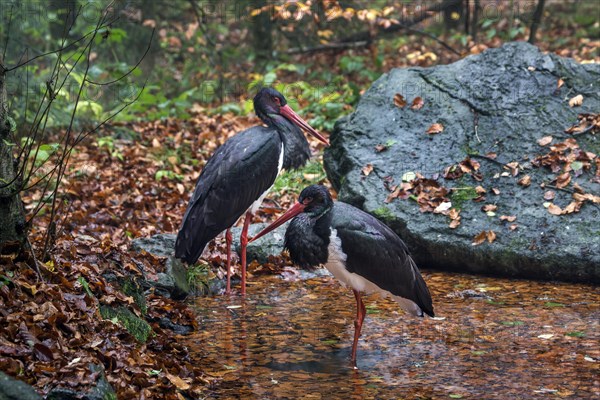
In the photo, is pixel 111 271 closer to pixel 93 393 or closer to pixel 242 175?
pixel 242 175

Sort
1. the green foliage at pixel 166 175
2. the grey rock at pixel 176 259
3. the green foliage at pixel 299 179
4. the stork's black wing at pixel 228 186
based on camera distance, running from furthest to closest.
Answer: the green foliage at pixel 166 175
the green foliage at pixel 299 179
the stork's black wing at pixel 228 186
the grey rock at pixel 176 259

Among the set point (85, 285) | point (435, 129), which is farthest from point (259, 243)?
point (85, 285)

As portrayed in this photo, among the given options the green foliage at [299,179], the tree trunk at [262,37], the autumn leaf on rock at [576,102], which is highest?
the tree trunk at [262,37]

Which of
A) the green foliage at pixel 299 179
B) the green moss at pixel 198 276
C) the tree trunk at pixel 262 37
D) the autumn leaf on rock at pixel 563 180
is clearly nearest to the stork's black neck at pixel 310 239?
the green moss at pixel 198 276

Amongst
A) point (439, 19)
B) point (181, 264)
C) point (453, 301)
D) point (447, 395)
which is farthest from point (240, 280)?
point (439, 19)

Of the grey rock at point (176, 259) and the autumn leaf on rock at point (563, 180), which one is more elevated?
the autumn leaf on rock at point (563, 180)

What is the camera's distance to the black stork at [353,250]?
5375 mm

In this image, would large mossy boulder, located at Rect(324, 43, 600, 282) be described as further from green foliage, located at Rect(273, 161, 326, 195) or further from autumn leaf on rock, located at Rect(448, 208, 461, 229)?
green foliage, located at Rect(273, 161, 326, 195)

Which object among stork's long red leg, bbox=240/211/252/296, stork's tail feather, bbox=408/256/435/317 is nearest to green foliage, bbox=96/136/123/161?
stork's long red leg, bbox=240/211/252/296

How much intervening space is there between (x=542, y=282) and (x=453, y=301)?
3.34 ft

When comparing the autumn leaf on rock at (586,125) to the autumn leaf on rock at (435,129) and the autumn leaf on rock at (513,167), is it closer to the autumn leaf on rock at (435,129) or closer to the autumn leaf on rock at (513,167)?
the autumn leaf on rock at (513,167)

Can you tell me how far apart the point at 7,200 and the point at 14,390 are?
1849mm

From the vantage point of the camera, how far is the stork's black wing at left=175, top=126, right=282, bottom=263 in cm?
653

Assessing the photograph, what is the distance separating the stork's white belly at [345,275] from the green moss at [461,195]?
83.5 inches
